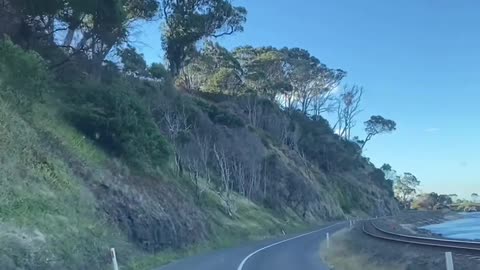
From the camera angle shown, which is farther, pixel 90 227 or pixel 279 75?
pixel 279 75

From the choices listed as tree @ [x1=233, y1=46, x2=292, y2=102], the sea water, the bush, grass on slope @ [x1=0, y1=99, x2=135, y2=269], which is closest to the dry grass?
grass on slope @ [x1=0, y1=99, x2=135, y2=269]

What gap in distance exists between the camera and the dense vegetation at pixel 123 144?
17406mm

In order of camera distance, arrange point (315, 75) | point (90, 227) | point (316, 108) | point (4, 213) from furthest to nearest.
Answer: point (316, 108), point (315, 75), point (90, 227), point (4, 213)

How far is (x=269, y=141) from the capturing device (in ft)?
219

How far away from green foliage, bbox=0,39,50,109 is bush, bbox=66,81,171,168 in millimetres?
4317

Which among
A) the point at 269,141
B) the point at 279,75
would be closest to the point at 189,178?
the point at 269,141

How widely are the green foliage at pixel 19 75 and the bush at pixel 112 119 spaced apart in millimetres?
4317

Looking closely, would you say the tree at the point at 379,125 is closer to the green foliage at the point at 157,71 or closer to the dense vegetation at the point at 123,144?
the dense vegetation at the point at 123,144

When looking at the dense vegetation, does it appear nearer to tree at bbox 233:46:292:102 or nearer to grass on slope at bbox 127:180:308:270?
grass on slope at bbox 127:180:308:270

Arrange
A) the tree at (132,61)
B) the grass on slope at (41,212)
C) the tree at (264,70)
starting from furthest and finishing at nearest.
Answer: the tree at (264,70) → the tree at (132,61) → the grass on slope at (41,212)

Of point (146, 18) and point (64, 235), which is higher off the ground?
point (146, 18)

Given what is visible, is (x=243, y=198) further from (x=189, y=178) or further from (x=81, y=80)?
(x=81, y=80)

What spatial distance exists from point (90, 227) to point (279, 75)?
5934cm

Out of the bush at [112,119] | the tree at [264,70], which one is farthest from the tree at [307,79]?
the bush at [112,119]
